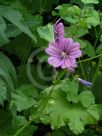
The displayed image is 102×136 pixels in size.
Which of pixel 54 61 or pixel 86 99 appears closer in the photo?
pixel 54 61

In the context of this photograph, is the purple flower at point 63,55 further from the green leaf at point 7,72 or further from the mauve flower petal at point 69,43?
the green leaf at point 7,72

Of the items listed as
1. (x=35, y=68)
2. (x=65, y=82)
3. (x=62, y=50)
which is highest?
(x=62, y=50)

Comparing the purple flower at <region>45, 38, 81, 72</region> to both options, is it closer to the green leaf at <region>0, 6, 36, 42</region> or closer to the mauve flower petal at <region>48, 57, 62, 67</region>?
the mauve flower petal at <region>48, 57, 62, 67</region>

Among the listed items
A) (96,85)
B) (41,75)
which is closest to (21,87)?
(41,75)

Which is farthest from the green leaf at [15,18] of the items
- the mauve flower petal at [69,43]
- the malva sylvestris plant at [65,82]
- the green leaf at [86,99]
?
the green leaf at [86,99]

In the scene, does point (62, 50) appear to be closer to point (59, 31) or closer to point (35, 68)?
point (59, 31)

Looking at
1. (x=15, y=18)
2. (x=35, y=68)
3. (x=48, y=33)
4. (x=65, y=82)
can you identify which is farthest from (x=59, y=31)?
(x=35, y=68)
